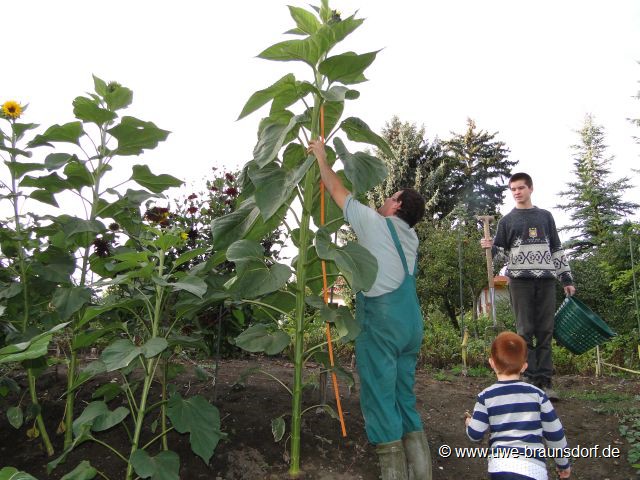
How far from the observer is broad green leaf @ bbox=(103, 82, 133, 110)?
274cm

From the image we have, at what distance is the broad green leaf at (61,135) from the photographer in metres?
2.60

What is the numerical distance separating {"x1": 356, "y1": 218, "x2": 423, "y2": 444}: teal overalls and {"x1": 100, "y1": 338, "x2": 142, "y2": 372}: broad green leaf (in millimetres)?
1081

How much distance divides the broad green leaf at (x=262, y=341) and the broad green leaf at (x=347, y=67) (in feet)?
4.31

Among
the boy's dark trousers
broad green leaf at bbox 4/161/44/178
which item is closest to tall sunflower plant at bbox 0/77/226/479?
broad green leaf at bbox 4/161/44/178

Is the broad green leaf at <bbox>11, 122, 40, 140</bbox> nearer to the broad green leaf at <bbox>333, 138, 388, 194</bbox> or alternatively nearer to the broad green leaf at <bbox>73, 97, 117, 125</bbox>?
the broad green leaf at <bbox>73, 97, 117, 125</bbox>

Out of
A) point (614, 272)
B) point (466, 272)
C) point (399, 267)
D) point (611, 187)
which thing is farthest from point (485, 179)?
point (399, 267)

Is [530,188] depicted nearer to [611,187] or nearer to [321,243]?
[321,243]

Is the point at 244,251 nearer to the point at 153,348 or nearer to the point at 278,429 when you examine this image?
the point at 153,348

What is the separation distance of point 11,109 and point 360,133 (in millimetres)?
1853

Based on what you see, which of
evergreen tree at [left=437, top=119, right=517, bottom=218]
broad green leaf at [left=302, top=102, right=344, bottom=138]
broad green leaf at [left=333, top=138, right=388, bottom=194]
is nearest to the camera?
broad green leaf at [left=333, top=138, right=388, bottom=194]

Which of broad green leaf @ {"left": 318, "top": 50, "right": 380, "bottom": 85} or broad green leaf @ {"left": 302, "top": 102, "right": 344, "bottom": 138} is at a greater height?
broad green leaf @ {"left": 318, "top": 50, "right": 380, "bottom": 85}

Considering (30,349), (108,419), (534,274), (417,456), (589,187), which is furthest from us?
(589,187)

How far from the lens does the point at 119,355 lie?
2012mm

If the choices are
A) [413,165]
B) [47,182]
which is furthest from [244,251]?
[413,165]
